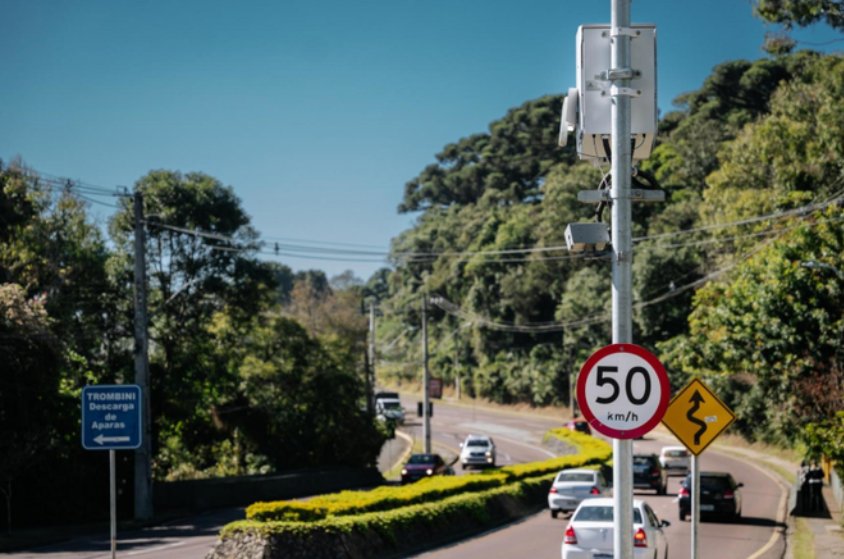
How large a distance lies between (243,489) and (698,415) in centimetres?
2863

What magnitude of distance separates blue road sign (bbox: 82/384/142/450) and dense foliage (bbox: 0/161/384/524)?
17063 mm

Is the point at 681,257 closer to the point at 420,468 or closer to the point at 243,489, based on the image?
the point at 420,468

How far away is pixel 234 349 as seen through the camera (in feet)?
144

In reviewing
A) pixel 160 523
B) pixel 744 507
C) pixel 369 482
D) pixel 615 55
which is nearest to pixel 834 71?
pixel 744 507

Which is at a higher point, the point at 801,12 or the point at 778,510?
the point at 801,12

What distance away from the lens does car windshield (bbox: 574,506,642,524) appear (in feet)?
55.3

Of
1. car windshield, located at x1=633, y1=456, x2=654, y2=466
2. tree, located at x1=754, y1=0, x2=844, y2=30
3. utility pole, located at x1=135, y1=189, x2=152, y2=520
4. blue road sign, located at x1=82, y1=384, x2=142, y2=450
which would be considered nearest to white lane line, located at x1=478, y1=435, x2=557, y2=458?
car windshield, located at x1=633, y1=456, x2=654, y2=466

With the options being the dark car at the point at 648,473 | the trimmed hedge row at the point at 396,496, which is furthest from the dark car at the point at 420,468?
the dark car at the point at 648,473

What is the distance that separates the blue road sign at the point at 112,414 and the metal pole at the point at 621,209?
24.4ft

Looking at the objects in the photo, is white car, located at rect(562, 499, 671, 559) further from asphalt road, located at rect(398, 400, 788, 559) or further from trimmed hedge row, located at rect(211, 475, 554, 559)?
trimmed hedge row, located at rect(211, 475, 554, 559)

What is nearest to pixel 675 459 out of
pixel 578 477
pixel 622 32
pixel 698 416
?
pixel 578 477

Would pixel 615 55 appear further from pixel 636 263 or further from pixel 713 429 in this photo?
pixel 636 263

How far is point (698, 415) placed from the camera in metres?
11.7

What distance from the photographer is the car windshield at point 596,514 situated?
16.9m
